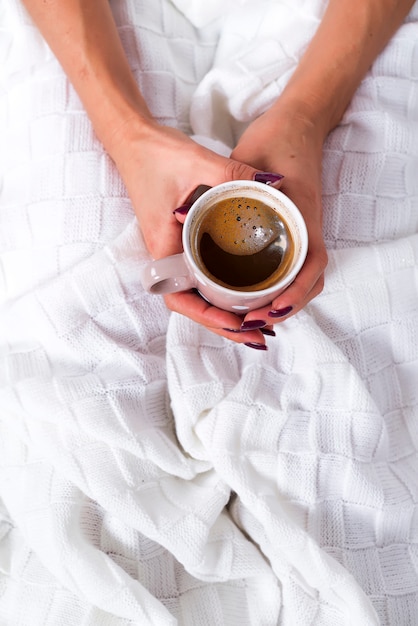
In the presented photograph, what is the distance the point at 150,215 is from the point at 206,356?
213mm

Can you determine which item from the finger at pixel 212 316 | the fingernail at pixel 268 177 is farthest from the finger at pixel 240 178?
the finger at pixel 212 316

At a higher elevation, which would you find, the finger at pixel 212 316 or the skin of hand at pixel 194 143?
the skin of hand at pixel 194 143

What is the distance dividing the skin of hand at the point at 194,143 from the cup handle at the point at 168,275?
0.04 meters

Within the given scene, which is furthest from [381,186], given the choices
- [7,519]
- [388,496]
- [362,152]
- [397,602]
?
[7,519]

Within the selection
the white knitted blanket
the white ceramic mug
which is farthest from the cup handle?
the white knitted blanket

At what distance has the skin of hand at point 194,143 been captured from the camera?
769 millimetres

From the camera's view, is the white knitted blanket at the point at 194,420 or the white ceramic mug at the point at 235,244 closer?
the white ceramic mug at the point at 235,244

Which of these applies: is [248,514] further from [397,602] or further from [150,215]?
[150,215]

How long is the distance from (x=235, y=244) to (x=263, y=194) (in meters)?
0.07

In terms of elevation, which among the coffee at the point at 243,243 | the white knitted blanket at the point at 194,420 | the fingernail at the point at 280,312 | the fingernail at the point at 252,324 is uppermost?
the coffee at the point at 243,243

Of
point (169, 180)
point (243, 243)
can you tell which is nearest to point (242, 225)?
point (243, 243)

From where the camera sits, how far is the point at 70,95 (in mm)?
966

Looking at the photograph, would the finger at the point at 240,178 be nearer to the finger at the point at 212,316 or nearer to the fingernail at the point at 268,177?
the fingernail at the point at 268,177

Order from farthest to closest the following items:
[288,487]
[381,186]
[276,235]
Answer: [381,186] < [288,487] < [276,235]
